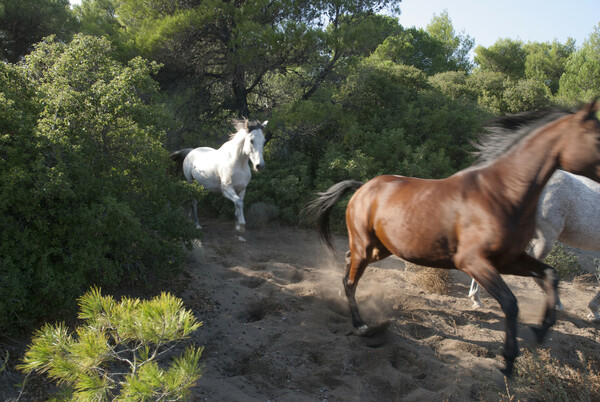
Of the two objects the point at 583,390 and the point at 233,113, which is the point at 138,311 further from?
the point at 233,113

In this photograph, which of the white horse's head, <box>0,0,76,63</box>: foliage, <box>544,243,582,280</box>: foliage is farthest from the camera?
<box>0,0,76,63</box>: foliage

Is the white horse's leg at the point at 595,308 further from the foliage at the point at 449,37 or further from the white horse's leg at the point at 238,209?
the foliage at the point at 449,37

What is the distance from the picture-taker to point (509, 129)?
10.8 ft

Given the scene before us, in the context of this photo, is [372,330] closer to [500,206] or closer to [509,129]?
[500,206]

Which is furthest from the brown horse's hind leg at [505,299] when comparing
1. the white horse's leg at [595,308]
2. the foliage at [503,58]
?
the foliage at [503,58]

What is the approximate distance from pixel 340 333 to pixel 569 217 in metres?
3.16

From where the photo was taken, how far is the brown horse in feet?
9.41

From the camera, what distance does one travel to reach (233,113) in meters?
10.8

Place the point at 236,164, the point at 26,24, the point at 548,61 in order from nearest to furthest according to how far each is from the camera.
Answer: the point at 236,164 < the point at 26,24 < the point at 548,61

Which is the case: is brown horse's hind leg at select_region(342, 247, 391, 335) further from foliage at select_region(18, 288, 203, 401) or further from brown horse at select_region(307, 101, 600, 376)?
foliage at select_region(18, 288, 203, 401)

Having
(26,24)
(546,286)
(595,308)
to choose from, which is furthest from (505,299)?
(26,24)

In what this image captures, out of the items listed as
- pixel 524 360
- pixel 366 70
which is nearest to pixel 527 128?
pixel 524 360

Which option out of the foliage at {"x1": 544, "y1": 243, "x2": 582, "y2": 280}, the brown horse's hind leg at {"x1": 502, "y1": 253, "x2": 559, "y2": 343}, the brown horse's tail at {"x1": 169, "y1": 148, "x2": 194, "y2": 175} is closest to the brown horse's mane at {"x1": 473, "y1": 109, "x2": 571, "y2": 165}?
the brown horse's hind leg at {"x1": 502, "y1": 253, "x2": 559, "y2": 343}

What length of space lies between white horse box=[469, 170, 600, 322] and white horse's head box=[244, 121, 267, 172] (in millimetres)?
4393
